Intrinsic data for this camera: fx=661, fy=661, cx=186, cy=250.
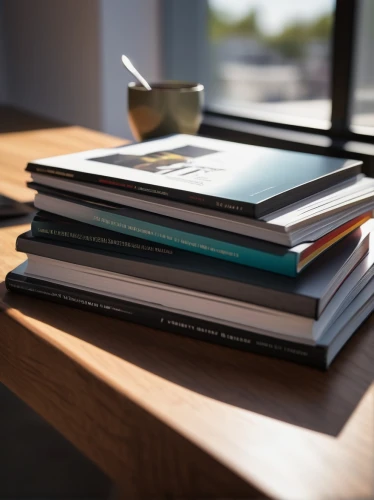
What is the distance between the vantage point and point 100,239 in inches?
25.2

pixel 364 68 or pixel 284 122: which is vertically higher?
pixel 364 68

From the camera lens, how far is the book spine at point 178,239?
0.55 metres

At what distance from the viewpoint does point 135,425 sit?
50 centimetres

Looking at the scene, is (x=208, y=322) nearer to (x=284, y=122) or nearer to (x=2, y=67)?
(x=284, y=122)

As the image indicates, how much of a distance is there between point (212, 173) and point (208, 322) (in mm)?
155

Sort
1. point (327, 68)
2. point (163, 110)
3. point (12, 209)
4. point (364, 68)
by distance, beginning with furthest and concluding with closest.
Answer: point (327, 68), point (364, 68), point (163, 110), point (12, 209)

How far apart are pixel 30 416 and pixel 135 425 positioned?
1115 mm

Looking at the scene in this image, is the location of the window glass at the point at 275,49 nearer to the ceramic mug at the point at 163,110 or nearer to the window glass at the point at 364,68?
the window glass at the point at 364,68

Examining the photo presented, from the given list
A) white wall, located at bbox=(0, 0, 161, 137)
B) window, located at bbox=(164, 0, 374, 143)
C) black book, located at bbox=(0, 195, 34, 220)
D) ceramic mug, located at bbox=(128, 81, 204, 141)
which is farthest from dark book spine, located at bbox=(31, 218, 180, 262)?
white wall, located at bbox=(0, 0, 161, 137)

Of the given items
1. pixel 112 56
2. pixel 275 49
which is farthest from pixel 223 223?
pixel 275 49

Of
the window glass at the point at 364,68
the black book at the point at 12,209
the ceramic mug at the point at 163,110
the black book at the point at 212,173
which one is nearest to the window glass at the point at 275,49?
the window glass at the point at 364,68

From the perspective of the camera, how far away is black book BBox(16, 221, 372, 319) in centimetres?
54

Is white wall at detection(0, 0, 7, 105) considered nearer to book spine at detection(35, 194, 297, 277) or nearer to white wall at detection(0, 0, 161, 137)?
white wall at detection(0, 0, 161, 137)

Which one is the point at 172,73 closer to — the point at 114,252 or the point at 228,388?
the point at 114,252
